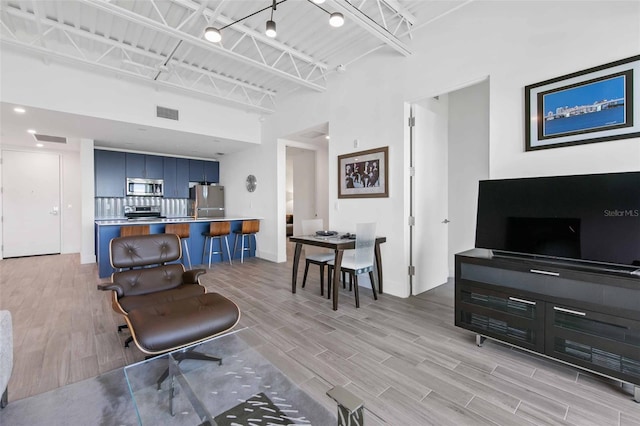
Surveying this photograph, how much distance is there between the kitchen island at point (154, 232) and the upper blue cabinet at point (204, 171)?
2256 millimetres

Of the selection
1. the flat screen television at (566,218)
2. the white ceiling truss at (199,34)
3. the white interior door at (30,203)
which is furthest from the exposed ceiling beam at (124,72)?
the flat screen television at (566,218)

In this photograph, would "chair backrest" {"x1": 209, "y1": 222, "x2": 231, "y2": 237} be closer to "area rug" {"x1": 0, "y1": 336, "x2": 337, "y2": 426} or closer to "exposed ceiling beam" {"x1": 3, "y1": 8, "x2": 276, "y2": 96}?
"exposed ceiling beam" {"x1": 3, "y1": 8, "x2": 276, "y2": 96}

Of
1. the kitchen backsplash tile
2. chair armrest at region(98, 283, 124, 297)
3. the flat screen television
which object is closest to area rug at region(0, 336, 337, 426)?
chair armrest at region(98, 283, 124, 297)

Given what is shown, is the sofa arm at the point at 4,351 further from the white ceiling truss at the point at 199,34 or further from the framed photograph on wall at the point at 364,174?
the framed photograph on wall at the point at 364,174

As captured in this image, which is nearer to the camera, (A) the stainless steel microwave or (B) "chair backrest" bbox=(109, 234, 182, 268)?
(B) "chair backrest" bbox=(109, 234, 182, 268)

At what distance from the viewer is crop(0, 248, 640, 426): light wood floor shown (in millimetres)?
1666

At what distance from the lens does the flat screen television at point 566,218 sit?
184 cm

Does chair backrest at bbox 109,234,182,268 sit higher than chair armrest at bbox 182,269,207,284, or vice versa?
chair backrest at bbox 109,234,182,268

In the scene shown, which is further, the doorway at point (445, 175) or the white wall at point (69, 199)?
the white wall at point (69, 199)

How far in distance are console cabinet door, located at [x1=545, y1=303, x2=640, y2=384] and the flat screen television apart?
0.38 m

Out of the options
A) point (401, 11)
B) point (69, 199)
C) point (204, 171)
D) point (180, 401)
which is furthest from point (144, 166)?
point (180, 401)

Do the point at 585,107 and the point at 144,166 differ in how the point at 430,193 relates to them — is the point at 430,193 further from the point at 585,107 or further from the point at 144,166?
the point at 144,166

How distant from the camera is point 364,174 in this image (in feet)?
13.3

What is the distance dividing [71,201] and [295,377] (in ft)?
26.2
